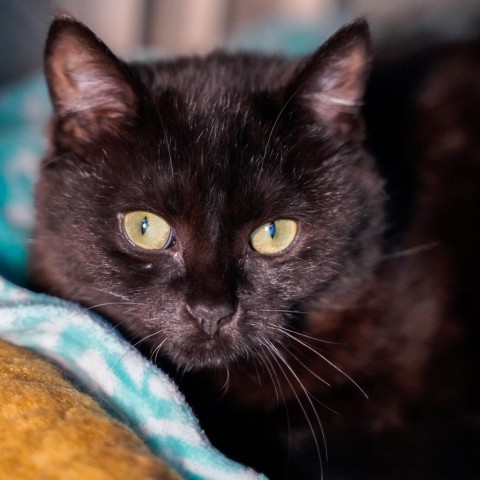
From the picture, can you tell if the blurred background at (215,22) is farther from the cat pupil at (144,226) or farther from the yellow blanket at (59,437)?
the yellow blanket at (59,437)

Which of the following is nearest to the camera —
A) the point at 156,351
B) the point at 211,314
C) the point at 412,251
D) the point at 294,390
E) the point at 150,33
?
the point at 211,314

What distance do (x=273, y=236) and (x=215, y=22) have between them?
1.35 meters

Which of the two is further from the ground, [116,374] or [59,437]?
→ [116,374]

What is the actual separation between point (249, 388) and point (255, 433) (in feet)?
0.25

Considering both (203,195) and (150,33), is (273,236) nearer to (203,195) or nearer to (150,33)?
(203,195)

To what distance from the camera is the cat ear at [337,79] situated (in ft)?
3.41

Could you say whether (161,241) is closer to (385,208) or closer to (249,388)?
(249,388)

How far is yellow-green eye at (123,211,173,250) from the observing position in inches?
40.1

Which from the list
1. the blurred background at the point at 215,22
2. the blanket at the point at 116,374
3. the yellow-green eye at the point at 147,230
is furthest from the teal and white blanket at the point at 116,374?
the blurred background at the point at 215,22

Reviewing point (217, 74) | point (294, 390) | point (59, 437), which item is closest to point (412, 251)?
point (294, 390)

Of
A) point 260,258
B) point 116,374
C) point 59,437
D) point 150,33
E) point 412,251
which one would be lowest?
point 59,437

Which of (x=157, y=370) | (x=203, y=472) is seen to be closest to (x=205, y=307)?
(x=157, y=370)

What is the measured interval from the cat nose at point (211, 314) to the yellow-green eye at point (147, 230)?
12 cm

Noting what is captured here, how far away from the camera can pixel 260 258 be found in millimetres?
1049
